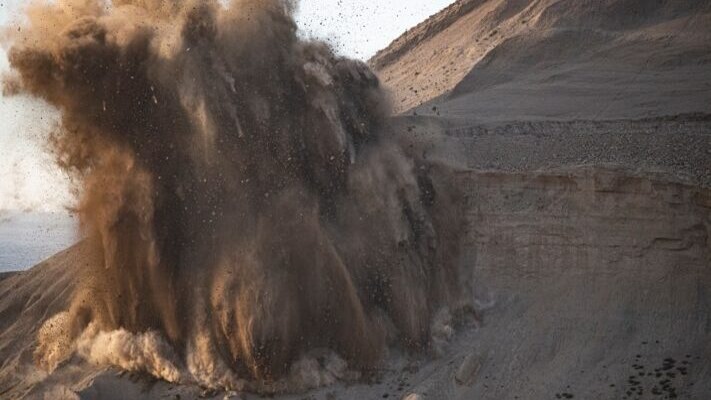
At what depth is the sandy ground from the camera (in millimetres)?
17672

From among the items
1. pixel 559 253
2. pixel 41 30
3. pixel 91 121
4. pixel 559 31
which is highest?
pixel 41 30

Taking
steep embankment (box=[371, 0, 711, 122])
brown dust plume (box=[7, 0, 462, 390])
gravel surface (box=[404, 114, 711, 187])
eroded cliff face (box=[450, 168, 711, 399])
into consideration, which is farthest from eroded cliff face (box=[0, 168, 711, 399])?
steep embankment (box=[371, 0, 711, 122])

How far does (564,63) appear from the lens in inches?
1249

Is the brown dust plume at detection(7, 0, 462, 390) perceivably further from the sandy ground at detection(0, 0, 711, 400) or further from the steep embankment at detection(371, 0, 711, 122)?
the steep embankment at detection(371, 0, 711, 122)

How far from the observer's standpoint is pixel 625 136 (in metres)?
21.3

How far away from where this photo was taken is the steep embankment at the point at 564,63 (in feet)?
86.8

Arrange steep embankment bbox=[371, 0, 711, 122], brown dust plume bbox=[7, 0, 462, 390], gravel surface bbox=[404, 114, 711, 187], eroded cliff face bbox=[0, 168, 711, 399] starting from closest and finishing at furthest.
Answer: eroded cliff face bbox=[0, 168, 711, 399] → brown dust plume bbox=[7, 0, 462, 390] → gravel surface bbox=[404, 114, 711, 187] → steep embankment bbox=[371, 0, 711, 122]

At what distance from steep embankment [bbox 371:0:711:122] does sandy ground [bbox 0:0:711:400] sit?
0.91ft

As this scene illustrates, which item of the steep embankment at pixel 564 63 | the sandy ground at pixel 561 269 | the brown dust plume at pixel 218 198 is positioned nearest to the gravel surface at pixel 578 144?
the sandy ground at pixel 561 269

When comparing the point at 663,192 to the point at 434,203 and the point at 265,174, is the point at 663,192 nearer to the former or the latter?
the point at 434,203

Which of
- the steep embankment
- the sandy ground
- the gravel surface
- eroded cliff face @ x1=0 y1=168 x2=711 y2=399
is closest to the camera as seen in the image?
eroded cliff face @ x1=0 y1=168 x2=711 y2=399

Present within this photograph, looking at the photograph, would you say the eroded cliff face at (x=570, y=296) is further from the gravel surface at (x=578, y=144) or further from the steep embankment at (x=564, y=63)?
the steep embankment at (x=564, y=63)

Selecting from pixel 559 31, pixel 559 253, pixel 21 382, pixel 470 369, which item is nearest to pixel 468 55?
pixel 559 31

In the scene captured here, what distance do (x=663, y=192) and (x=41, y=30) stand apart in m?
15.7
